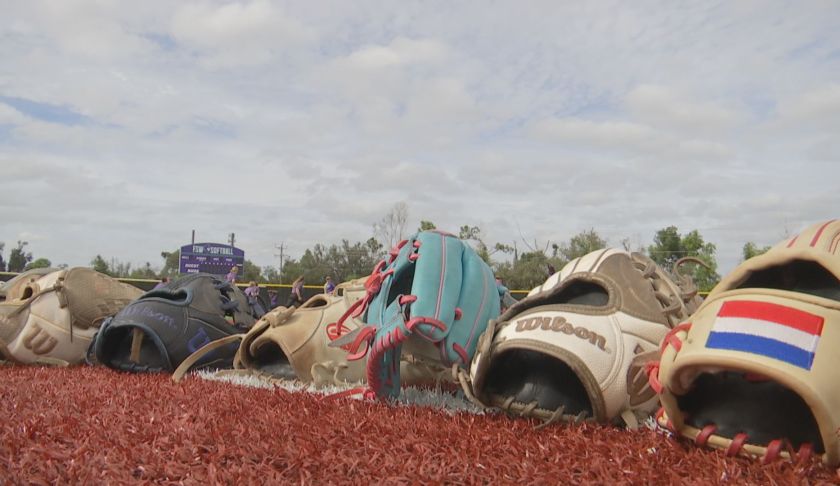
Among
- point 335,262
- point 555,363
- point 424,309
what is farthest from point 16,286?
point 335,262

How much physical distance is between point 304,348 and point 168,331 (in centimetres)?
71

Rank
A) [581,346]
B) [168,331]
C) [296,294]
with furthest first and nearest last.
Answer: [296,294] → [168,331] → [581,346]

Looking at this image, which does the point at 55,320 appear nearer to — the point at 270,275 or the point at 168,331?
the point at 168,331

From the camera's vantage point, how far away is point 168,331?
106 inches

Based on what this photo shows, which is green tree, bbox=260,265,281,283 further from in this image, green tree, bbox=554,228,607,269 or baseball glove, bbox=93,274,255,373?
baseball glove, bbox=93,274,255,373

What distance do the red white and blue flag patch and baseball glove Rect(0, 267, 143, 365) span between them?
307 cm

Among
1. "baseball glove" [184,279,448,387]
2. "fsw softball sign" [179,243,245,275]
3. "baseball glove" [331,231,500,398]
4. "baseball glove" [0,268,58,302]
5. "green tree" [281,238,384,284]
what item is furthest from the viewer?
"green tree" [281,238,384,284]

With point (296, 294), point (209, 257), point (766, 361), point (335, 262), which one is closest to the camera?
point (766, 361)

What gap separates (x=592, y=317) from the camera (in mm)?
1379

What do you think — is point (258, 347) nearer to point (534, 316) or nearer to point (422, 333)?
point (422, 333)

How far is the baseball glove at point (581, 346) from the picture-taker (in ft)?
4.29

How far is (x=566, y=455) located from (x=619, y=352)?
310 millimetres

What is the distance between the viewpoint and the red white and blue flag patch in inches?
37.4

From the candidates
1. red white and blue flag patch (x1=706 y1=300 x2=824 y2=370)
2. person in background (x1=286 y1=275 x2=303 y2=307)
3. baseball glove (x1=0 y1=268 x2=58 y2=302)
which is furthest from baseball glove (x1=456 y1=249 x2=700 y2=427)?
person in background (x1=286 y1=275 x2=303 y2=307)
